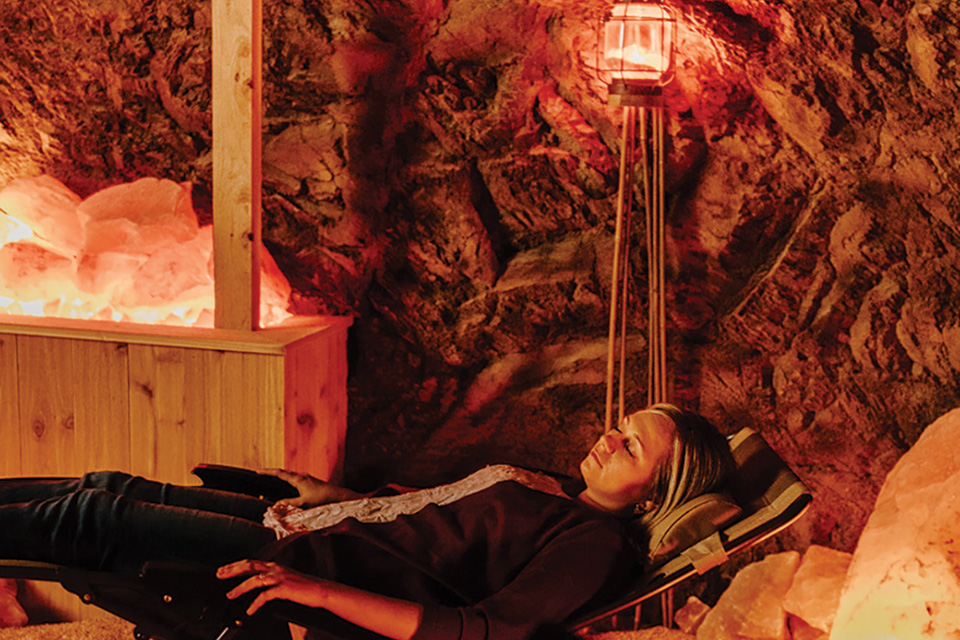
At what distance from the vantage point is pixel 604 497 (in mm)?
2297

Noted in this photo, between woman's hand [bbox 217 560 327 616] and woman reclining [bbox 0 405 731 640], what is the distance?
2cm

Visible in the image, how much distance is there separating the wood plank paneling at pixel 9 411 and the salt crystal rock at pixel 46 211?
0.51 meters

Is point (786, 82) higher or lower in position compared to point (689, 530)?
higher

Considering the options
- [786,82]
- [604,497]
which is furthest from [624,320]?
[604,497]

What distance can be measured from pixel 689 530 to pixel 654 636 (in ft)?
4.62

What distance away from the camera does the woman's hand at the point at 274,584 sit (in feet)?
6.22

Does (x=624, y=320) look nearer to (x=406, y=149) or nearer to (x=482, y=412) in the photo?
(x=482, y=412)

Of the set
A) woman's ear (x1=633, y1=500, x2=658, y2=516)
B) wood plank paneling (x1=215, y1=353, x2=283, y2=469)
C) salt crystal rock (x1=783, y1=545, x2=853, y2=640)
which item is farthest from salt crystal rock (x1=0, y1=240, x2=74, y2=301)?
salt crystal rock (x1=783, y1=545, x2=853, y2=640)

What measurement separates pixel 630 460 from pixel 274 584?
0.85 m

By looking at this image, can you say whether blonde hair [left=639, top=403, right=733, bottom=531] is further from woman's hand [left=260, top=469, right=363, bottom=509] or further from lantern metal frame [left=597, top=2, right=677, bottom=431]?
lantern metal frame [left=597, top=2, right=677, bottom=431]

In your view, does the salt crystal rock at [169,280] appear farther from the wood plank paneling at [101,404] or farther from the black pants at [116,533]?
the black pants at [116,533]

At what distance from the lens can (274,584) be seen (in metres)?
1.90

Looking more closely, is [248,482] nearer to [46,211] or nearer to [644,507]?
[644,507]

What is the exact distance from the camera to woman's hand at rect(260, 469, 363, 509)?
2.47 meters
